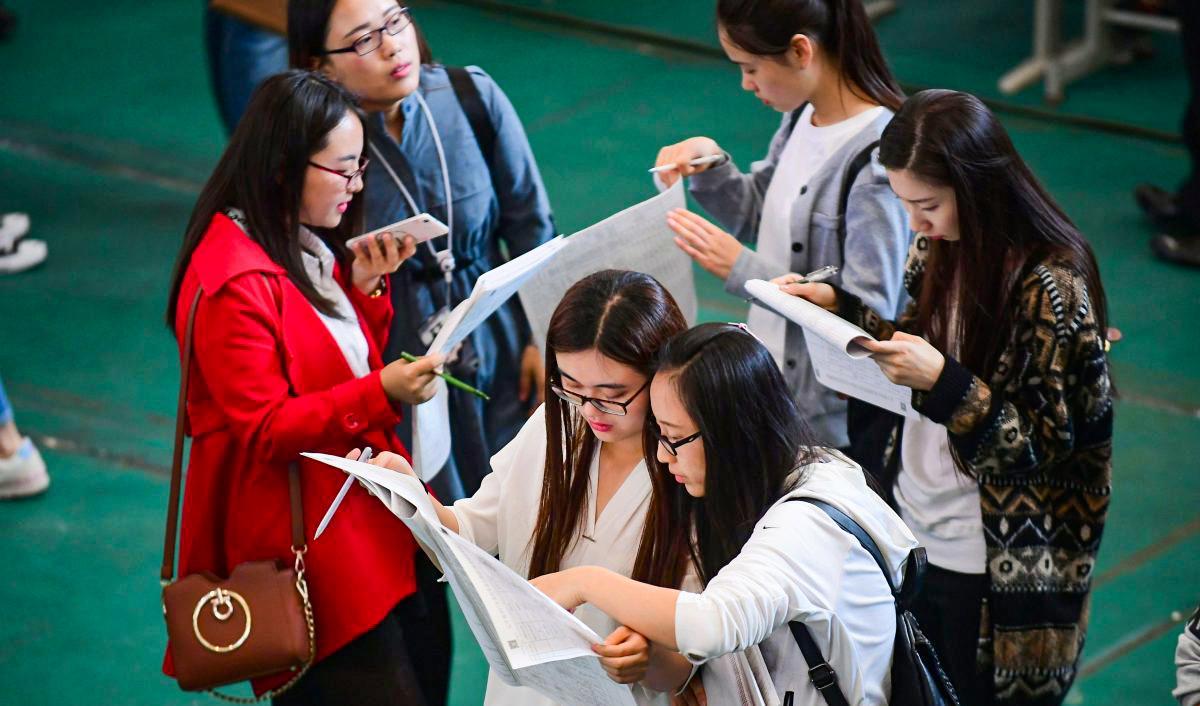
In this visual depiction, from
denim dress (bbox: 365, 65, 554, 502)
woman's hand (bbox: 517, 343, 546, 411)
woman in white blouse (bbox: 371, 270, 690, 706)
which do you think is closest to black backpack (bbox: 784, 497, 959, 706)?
woman in white blouse (bbox: 371, 270, 690, 706)

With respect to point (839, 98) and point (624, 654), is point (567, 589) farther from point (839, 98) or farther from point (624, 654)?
point (839, 98)

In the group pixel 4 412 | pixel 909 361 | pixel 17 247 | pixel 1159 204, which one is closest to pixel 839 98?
pixel 909 361

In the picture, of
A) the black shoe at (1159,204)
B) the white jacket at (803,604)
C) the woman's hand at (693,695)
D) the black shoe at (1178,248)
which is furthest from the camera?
the black shoe at (1159,204)

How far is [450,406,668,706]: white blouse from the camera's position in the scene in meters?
2.40

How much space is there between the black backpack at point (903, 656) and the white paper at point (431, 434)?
991mm

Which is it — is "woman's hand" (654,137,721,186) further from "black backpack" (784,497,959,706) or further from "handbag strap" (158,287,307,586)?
"black backpack" (784,497,959,706)

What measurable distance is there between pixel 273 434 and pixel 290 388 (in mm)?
125

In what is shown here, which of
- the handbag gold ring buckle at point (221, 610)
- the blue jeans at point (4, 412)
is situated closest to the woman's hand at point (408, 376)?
the handbag gold ring buckle at point (221, 610)

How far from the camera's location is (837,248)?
9.86ft

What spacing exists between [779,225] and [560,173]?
359 cm

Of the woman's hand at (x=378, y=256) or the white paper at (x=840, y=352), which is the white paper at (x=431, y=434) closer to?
the woman's hand at (x=378, y=256)

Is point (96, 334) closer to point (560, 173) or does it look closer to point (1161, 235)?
point (560, 173)

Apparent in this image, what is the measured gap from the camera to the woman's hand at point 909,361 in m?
2.50

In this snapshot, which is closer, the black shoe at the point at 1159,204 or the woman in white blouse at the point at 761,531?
the woman in white blouse at the point at 761,531
